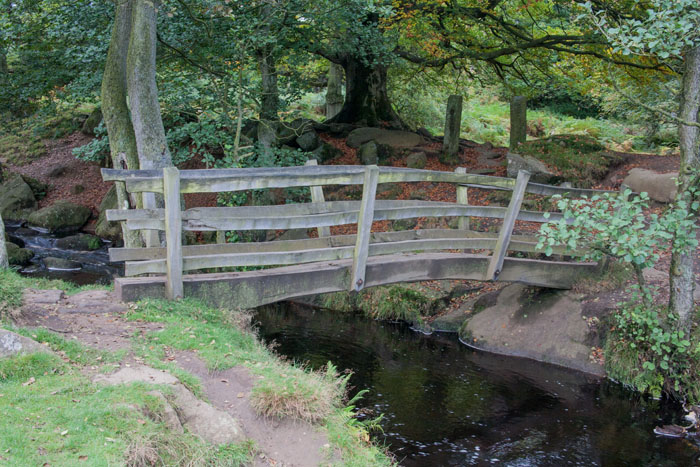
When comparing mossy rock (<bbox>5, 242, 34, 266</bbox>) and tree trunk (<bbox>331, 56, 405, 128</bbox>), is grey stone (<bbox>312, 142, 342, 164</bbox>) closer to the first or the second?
tree trunk (<bbox>331, 56, 405, 128</bbox>)

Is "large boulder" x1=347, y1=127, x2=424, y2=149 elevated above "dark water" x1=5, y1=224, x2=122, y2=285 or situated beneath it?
elevated above

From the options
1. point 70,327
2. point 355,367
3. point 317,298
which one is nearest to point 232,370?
point 70,327

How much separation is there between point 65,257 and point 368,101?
35.9ft

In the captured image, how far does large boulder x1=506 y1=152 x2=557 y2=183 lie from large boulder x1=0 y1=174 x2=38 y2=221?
49.1 ft

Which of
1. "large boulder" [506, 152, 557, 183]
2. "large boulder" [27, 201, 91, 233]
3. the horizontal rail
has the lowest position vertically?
"large boulder" [27, 201, 91, 233]

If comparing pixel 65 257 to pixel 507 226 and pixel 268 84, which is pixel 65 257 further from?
pixel 507 226

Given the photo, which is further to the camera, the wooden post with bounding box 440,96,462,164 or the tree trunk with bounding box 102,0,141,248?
the wooden post with bounding box 440,96,462,164

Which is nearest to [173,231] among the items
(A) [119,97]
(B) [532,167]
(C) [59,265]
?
(A) [119,97]

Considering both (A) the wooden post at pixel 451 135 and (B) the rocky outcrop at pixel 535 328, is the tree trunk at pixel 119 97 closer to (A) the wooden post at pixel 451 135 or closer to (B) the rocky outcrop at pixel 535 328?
(B) the rocky outcrop at pixel 535 328

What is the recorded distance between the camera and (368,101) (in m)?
21.4

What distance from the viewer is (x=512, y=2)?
1795 centimetres

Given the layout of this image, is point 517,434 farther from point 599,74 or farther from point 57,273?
point 599,74

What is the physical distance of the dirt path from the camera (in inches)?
210

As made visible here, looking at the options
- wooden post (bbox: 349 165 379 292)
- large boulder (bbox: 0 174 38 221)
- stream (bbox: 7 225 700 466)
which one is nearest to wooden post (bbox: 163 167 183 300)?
wooden post (bbox: 349 165 379 292)
